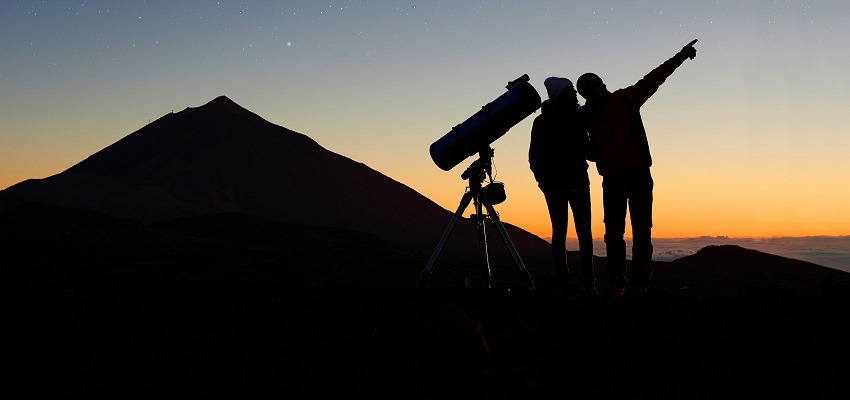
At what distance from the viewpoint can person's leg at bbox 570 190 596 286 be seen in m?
8.25

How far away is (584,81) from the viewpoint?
8.10 m

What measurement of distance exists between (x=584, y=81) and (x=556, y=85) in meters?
0.29

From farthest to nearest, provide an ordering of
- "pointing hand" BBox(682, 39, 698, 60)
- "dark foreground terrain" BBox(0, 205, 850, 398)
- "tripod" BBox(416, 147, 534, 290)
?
"tripod" BBox(416, 147, 534, 290)
"pointing hand" BBox(682, 39, 698, 60)
"dark foreground terrain" BBox(0, 205, 850, 398)

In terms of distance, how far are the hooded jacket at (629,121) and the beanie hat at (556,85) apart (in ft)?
1.40

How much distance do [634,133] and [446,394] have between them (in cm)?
462

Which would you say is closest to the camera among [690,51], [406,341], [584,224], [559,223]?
[406,341]

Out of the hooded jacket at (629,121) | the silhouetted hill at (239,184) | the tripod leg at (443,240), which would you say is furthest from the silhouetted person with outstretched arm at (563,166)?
the silhouetted hill at (239,184)

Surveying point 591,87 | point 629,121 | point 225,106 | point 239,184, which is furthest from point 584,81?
point 225,106

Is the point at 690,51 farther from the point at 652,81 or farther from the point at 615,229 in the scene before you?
the point at 615,229

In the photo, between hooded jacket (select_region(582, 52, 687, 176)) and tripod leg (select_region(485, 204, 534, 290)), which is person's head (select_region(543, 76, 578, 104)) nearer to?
hooded jacket (select_region(582, 52, 687, 176))

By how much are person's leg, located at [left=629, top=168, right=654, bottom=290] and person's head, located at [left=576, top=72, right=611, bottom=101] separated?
0.90 meters

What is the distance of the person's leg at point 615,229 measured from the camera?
8141 mm

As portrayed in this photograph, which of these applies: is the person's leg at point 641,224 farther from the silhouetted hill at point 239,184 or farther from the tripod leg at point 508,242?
the silhouetted hill at point 239,184

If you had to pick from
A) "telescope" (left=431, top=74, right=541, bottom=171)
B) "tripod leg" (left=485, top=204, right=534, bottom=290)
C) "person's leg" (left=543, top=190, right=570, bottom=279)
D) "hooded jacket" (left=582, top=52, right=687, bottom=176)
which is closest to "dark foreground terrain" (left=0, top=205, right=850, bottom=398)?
"tripod leg" (left=485, top=204, right=534, bottom=290)
